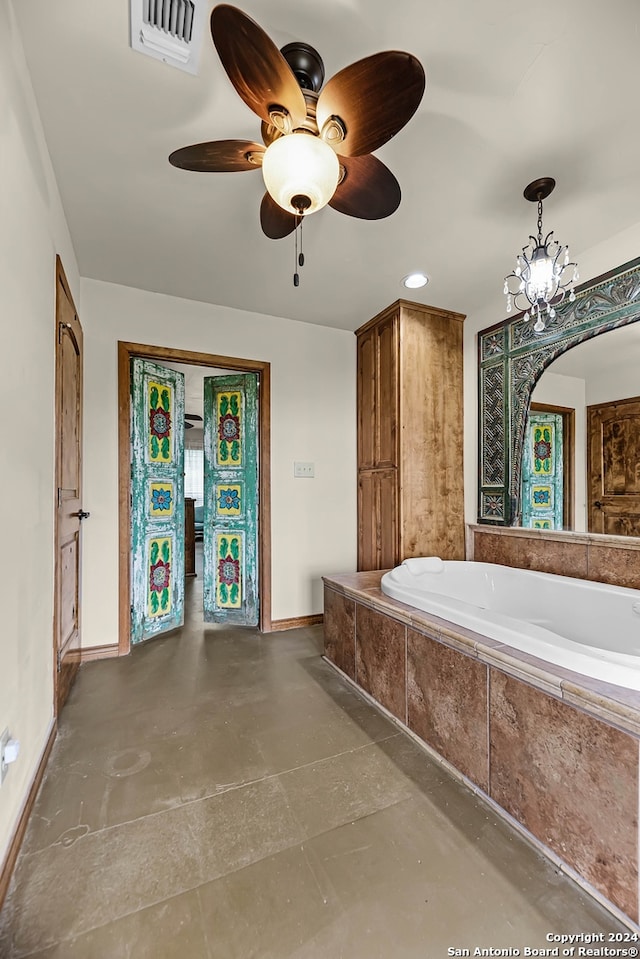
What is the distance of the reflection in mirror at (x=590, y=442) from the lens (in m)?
2.16

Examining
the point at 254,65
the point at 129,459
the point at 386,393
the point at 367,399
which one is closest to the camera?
the point at 254,65

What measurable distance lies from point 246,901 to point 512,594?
1.97m

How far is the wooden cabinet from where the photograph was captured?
2.90 m

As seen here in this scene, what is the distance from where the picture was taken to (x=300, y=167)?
1.14 meters

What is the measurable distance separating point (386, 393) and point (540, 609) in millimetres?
1725

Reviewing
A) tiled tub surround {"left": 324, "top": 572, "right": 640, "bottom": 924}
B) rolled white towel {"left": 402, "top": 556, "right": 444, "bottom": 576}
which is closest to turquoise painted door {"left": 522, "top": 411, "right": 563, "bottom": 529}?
rolled white towel {"left": 402, "top": 556, "right": 444, "bottom": 576}

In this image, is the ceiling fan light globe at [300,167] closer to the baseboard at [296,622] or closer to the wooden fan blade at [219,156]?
the wooden fan blade at [219,156]

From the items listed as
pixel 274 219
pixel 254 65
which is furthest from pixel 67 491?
pixel 254 65

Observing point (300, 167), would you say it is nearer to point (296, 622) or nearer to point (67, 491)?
point (67, 491)

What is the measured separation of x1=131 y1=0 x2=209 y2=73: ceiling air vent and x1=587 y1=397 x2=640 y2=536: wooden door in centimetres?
241

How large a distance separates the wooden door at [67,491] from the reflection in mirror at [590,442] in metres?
2.69

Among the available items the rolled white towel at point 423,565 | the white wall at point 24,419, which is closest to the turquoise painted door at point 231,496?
the rolled white towel at point 423,565

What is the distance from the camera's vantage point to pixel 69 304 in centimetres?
210

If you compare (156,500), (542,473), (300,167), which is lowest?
(156,500)
